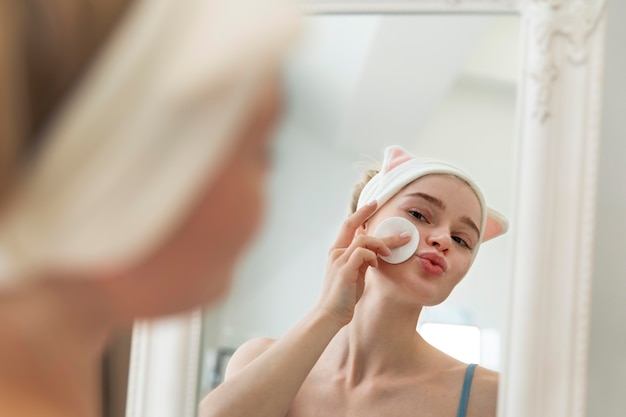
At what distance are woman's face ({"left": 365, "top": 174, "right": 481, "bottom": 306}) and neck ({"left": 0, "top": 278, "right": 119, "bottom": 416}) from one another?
2.14 ft

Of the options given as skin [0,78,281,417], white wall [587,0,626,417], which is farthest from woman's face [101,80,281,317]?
white wall [587,0,626,417]

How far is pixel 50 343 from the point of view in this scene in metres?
0.39

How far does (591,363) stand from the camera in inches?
44.1

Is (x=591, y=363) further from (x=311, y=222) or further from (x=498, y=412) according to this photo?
(x=311, y=222)

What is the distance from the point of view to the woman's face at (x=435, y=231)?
41.1 inches

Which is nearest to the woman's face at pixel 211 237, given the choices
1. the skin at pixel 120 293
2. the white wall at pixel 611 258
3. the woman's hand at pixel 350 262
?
the skin at pixel 120 293

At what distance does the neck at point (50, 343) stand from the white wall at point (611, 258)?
2.76ft

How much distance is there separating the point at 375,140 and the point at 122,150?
807 millimetres

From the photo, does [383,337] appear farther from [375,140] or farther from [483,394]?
[375,140]

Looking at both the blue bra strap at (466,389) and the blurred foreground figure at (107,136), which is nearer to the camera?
the blurred foreground figure at (107,136)

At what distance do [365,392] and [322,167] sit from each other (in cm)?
28

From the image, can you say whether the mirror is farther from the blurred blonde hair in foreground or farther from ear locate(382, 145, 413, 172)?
the blurred blonde hair in foreground

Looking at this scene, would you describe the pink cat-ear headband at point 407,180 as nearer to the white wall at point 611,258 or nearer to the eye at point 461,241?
the eye at point 461,241

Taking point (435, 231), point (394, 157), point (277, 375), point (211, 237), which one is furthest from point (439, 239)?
point (211, 237)
